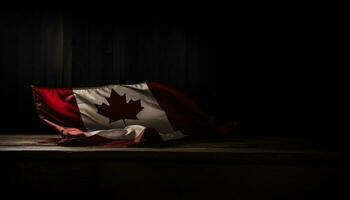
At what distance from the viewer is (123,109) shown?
10.9ft

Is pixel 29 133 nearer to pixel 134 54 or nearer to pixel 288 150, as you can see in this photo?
pixel 134 54

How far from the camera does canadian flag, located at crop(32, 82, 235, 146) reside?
3.27 metres

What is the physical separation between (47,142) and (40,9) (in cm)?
117

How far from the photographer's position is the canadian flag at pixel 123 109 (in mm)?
3268

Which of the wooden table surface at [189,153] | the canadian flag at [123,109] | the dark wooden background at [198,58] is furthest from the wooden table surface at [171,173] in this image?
the dark wooden background at [198,58]

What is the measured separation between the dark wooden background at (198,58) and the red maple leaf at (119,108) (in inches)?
15.7

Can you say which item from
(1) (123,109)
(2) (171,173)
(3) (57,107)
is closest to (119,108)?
(1) (123,109)

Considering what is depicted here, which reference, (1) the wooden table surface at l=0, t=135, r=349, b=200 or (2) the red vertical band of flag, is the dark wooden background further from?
(1) the wooden table surface at l=0, t=135, r=349, b=200

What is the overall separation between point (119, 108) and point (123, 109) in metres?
0.03

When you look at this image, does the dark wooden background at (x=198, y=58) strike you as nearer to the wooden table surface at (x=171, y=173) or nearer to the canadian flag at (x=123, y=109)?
the canadian flag at (x=123, y=109)

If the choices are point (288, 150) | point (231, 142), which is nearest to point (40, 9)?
point (231, 142)

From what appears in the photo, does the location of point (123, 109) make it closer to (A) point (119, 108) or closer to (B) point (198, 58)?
(A) point (119, 108)

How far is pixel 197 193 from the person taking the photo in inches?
109

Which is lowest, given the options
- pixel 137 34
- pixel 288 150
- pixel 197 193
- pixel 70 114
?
pixel 197 193
